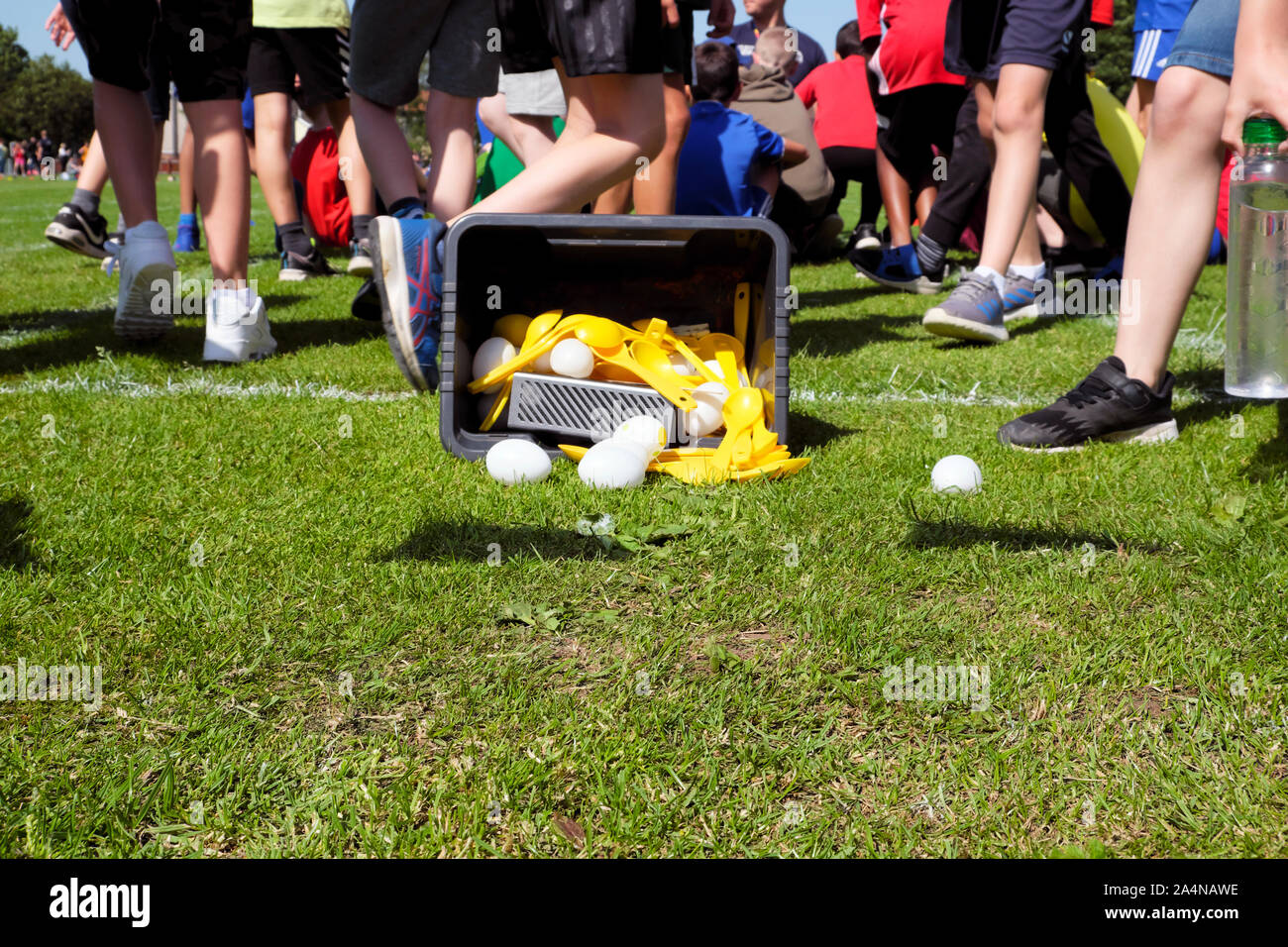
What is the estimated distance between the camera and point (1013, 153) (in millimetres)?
4277

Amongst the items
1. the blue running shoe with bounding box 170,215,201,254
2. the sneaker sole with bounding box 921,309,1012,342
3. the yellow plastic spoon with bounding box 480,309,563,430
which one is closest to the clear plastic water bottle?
the yellow plastic spoon with bounding box 480,309,563,430

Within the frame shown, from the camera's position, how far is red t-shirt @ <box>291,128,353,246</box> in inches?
345

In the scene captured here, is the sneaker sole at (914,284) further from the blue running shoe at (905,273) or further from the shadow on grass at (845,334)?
the shadow on grass at (845,334)

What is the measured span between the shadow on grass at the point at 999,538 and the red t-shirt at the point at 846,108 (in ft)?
23.8

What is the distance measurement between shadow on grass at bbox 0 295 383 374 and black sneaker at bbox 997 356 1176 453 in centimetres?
283

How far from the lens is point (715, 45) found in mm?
7594

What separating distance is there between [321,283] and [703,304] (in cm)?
386

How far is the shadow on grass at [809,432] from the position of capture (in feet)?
9.67

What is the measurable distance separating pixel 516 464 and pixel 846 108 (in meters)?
7.33

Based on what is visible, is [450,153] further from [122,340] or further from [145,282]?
[122,340]

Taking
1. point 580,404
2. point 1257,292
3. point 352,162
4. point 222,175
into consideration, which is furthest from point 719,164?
point 1257,292

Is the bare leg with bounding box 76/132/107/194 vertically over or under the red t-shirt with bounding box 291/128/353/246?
over

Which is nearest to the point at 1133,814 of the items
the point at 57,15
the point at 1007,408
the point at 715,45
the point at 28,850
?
the point at 28,850

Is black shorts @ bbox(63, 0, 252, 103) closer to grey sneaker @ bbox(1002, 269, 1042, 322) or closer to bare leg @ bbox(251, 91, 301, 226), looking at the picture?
bare leg @ bbox(251, 91, 301, 226)
